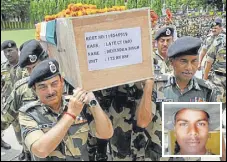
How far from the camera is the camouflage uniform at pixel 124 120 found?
2.29 metres

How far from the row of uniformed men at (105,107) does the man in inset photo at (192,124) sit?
70mm

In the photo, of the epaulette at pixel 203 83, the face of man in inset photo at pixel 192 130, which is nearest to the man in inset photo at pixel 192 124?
the face of man in inset photo at pixel 192 130

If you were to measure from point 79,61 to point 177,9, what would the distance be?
1.83 feet

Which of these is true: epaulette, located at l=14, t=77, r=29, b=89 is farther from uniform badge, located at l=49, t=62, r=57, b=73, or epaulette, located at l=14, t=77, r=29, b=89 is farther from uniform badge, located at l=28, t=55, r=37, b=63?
uniform badge, located at l=49, t=62, r=57, b=73

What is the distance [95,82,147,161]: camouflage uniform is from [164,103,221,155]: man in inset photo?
173 millimetres

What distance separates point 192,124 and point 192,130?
4 cm

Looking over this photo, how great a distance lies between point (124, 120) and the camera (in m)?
2.39

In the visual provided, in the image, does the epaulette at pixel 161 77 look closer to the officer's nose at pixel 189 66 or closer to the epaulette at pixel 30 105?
the officer's nose at pixel 189 66

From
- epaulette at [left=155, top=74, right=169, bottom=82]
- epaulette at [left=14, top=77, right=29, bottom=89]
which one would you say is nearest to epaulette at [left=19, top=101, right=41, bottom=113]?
epaulette at [left=14, top=77, right=29, bottom=89]

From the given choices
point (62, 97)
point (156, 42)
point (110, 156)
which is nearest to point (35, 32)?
point (62, 97)

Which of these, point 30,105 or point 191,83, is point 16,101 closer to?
point 30,105

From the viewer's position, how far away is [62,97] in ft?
6.88

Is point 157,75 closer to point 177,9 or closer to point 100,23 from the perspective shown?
point 177,9

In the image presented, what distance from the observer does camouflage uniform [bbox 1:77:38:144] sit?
7.38 feet
